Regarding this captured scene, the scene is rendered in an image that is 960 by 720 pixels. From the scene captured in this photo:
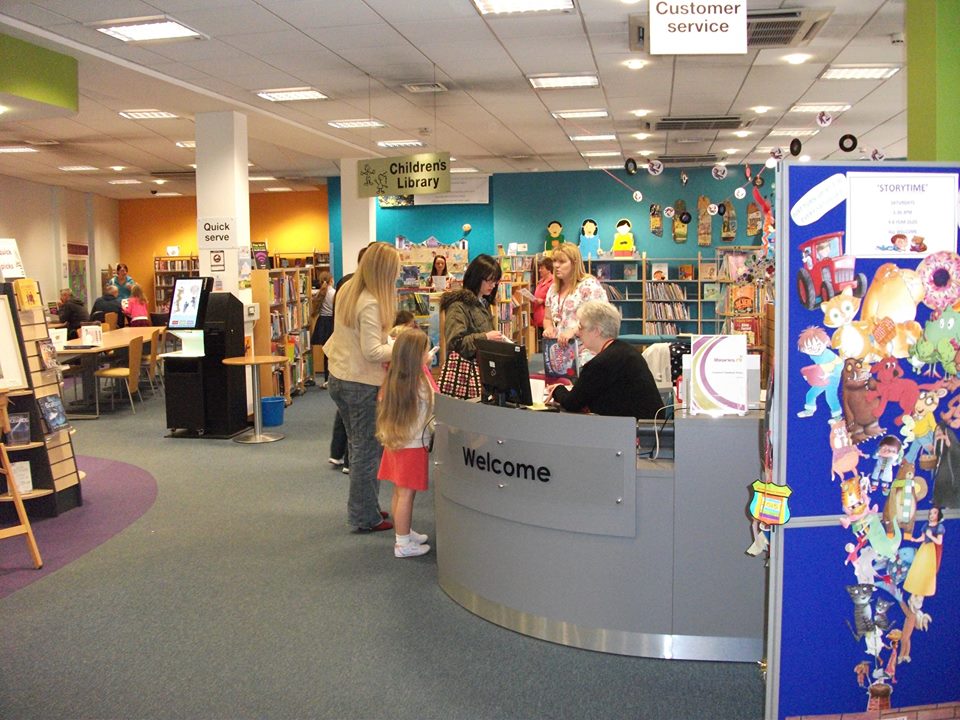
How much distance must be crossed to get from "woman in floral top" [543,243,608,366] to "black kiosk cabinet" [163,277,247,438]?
3964 millimetres

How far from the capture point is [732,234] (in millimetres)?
16422

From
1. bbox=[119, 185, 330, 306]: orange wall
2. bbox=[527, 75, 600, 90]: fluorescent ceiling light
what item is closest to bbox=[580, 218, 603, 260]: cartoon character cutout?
bbox=[119, 185, 330, 306]: orange wall

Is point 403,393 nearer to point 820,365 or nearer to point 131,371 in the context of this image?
point 820,365

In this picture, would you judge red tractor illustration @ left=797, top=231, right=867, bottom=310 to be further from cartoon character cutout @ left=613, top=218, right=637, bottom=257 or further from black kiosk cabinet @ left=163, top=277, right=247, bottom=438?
cartoon character cutout @ left=613, top=218, right=637, bottom=257

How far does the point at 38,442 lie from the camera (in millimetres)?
5805

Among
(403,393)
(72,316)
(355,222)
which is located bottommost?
(403,393)

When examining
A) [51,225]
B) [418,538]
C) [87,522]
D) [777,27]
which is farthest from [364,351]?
[51,225]

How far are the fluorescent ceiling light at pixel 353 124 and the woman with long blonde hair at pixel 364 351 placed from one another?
20.7ft

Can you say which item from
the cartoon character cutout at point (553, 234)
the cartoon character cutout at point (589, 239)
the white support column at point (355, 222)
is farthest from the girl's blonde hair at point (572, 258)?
the cartoon character cutout at point (553, 234)

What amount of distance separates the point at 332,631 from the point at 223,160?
23.1ft

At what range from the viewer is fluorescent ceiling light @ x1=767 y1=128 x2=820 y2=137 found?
485 inches

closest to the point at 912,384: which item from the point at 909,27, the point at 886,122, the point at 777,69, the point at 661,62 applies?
the point at 909,27

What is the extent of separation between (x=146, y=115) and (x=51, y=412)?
5434 millimetres

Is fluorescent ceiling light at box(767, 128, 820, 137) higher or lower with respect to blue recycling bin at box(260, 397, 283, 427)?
higher
